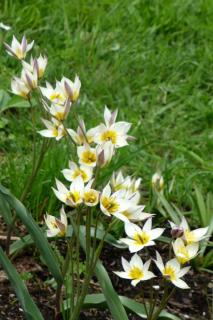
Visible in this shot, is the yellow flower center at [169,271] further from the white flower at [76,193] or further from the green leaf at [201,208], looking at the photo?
the green leaf at [201,208]

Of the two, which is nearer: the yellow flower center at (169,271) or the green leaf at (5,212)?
the yellow flower center at (169,271)

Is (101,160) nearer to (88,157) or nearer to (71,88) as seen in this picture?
(88,157)

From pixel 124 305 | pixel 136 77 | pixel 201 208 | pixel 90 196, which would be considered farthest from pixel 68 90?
pixel 136 77

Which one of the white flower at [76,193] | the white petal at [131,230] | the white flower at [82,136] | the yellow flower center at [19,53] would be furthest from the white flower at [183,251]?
the yellow flower center at [19,53]

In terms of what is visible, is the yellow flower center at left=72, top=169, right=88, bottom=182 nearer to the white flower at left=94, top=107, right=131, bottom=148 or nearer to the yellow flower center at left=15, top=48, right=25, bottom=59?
the white flower at left=94, top=107, right=131, bottom=148

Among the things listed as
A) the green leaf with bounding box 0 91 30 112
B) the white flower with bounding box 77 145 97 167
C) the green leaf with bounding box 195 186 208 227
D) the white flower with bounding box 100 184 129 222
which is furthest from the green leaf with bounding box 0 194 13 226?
the green leaf with bounding box 0 91 30 112
